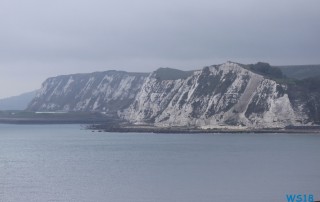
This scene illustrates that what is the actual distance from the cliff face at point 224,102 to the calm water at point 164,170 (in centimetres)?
1838

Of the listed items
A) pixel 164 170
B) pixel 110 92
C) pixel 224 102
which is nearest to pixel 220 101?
pixel 224 102

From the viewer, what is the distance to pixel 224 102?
114562 mm

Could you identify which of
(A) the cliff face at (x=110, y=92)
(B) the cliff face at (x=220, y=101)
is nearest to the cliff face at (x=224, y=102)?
(B) the cliff face at (x=220, y=101)

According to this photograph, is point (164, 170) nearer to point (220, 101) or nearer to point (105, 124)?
point (220, 101)

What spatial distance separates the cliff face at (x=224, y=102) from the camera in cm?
10706

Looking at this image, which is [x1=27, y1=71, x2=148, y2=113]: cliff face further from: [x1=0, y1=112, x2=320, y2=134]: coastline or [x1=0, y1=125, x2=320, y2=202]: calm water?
[x1=0, y1=125, x2=320, y2=202]: calm water

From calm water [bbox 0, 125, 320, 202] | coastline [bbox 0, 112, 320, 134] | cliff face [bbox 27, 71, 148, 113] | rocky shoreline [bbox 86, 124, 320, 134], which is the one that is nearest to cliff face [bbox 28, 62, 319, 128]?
rocky shoreline [bbox 86, 124, 320, 134]

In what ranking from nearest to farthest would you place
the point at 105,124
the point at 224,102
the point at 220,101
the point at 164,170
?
the point at 164,170, the point at 224,102, the point at 220,101, the point at 105,124

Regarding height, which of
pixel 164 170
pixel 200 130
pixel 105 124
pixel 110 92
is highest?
pixel 110 92

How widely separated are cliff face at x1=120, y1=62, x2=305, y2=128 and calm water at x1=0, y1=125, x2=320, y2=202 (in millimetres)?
18380

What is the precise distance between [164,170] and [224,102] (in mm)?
59986

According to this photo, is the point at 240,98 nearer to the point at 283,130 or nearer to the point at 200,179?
the point at 283,130

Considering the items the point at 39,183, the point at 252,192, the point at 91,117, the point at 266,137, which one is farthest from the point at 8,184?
the point at 91,117

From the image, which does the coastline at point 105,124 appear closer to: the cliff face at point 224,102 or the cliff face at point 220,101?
the cliff face at point 220,101
